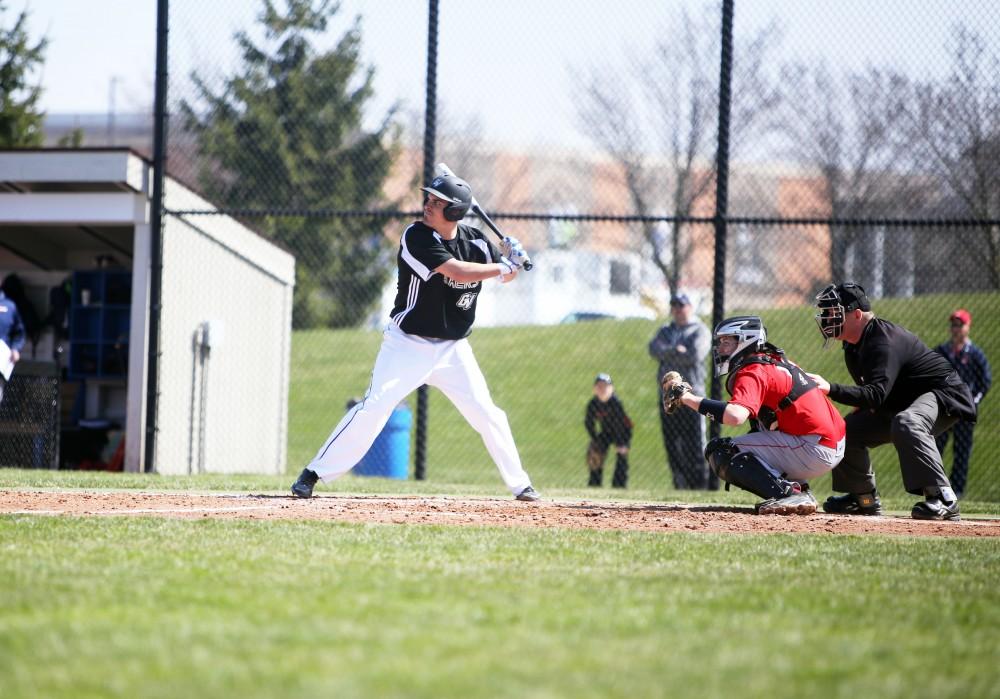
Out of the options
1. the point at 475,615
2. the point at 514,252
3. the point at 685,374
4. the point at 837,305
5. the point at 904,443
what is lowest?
the point at 475,615

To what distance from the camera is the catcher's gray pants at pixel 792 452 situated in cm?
803

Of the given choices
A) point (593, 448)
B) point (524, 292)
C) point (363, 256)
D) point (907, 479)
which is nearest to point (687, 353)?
point (593, 448)

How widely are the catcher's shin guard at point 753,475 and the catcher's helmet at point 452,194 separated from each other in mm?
2486

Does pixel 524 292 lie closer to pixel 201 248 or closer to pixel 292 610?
pixel 201 248

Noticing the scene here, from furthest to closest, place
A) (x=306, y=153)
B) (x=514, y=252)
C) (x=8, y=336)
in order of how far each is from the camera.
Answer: (x=306, y=153) < (x=8, y=336) < (x=514, y=252)

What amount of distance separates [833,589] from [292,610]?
7.59ft

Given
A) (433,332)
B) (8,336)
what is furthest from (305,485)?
(8,336)

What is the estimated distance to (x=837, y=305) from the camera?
8164 mm

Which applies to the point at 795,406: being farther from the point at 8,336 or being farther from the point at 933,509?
the point at 8,336

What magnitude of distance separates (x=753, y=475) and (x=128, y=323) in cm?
952

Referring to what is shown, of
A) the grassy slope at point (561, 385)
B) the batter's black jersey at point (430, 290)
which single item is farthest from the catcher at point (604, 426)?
the batter's black jersey at point (430, 290)

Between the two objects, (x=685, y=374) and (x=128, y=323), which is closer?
(x=685, y=374)

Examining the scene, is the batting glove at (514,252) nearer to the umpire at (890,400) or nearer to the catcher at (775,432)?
the catcher at (775,432)

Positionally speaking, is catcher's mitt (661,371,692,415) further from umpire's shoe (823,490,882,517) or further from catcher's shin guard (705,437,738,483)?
umpire's shoe (823,490,882,517)
